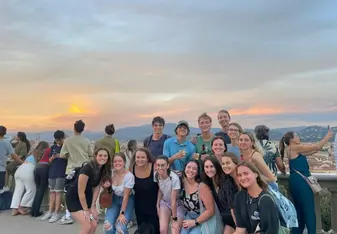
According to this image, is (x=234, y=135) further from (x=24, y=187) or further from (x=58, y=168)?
(x=24, y=187)

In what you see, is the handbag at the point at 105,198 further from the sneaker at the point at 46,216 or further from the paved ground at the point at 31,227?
the sneaker at the point at 46,216

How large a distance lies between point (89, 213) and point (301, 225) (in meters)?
2.91

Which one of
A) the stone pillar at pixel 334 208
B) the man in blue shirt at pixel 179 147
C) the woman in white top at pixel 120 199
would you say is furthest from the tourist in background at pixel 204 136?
the stone pillar at pixel 334 208

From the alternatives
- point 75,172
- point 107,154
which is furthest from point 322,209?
point 75,172

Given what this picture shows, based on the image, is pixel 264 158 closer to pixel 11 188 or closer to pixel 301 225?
pixel 301 225

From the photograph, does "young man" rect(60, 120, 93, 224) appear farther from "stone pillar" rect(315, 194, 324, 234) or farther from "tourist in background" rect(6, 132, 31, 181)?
"stone pillar" rect(315, 194, 324, 234)

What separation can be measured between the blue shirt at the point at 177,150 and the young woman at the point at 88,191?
2.79 feet

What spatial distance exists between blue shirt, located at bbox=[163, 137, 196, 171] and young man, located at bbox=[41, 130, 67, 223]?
244 centimetres

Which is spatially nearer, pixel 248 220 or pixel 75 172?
pixel 248 220

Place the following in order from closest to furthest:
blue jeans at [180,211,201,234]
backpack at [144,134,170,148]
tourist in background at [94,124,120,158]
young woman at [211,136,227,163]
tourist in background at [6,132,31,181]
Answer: blue jeans at [180,211,201,234]
young woman at [211,136,227,163]
backpack at [144,134,170,148]
tourist in background at [94,124,120,158]
tourist in background at [6,132,31,181]

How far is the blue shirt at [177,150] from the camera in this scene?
16.6 feet

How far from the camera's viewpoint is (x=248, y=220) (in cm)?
349

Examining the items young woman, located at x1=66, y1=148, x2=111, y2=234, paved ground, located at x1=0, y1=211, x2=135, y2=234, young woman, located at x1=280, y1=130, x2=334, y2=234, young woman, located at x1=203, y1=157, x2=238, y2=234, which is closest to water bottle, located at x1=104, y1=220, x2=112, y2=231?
young woman, located at x1=66, y1=148, x2=111, y2=234

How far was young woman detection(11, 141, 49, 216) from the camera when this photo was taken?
7031 mm
